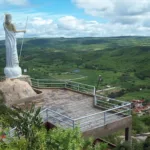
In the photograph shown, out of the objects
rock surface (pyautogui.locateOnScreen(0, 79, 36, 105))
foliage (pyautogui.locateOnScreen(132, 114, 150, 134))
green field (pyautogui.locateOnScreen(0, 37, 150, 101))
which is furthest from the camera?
green field (pyautogui.locateOnScreen(0, 37, 150, 101))

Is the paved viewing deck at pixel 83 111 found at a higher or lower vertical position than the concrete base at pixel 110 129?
higher

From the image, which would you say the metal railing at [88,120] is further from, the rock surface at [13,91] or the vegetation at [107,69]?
the vegetation at [107,69]

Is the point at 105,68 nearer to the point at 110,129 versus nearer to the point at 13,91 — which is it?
the point at 13,91

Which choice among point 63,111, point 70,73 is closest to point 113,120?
point 63,111

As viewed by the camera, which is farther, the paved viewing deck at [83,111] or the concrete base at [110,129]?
the paved viewing deck at [83,111]

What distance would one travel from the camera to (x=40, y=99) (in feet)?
53.2

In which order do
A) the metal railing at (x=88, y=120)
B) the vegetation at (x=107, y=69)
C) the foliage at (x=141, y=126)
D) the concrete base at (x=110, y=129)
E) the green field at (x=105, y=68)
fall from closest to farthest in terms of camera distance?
1. the concrete base at (x=110, y=129)
2. the metal railing at (x=88, y=120)
3. the foliage at (x=141, y=126)
4. the vegetation at (x=107, y=69)
5. the green field at (x=105, y=68)

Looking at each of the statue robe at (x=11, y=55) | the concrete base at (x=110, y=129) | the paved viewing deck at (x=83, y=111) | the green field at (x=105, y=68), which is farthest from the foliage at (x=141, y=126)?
the green field at (x=105, y=68)

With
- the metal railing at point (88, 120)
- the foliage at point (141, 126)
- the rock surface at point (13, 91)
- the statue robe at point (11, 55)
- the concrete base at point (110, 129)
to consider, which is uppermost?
the statue robe at point (11, 55)

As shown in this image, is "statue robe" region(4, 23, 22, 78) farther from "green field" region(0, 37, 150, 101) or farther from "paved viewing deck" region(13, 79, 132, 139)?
"green field" region(0, 37, 150, 101)

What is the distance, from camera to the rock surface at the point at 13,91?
1523 centimetres

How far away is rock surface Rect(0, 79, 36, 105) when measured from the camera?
15.2m

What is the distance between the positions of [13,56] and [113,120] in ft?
27.7

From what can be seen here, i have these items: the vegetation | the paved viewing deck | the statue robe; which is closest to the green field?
the vegetation
